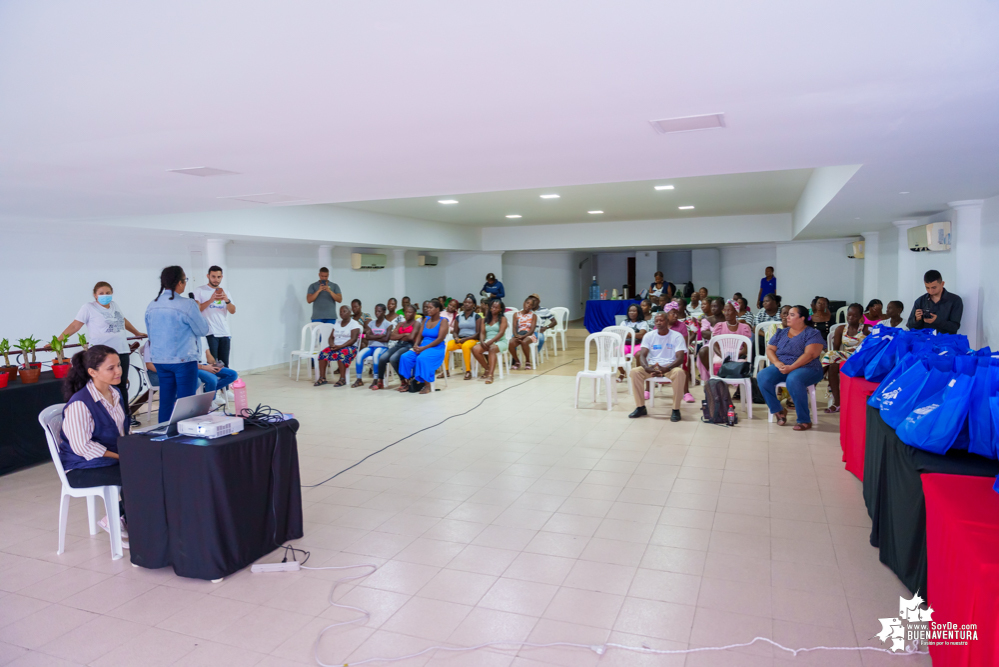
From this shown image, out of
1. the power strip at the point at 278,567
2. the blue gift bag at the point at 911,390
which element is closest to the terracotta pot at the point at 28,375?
the power strip at the point at 278,567

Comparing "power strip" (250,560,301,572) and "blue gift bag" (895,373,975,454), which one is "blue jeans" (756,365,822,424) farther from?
"power strip" (250,560,301,572)

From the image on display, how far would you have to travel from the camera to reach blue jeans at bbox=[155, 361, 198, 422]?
4.92 m

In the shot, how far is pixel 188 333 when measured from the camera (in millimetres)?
4910

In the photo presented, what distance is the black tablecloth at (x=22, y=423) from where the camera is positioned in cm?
505

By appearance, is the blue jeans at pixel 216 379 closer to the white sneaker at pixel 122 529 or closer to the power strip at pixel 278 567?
the white sneaker at pixel 122 529

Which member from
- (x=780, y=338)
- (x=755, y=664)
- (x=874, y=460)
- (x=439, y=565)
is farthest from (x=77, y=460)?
(x=780, y=338)

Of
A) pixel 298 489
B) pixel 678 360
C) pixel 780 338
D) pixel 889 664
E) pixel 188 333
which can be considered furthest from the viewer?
pixel 678 360

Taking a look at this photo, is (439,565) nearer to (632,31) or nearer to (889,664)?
(889,664)

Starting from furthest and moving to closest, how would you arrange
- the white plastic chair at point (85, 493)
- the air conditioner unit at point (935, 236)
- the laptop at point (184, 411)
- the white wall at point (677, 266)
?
the white wall at point (677, 266)
the air conditioner unit at point (935, 236)
the white plastic chair at point (85, 493)
the laptop at point (184, 411)

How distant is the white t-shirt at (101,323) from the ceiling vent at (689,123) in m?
5.33

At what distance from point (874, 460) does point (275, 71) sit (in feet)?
11.8

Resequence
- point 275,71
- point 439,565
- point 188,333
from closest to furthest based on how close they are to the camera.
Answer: point 275,71
point 439,565
point 188,333

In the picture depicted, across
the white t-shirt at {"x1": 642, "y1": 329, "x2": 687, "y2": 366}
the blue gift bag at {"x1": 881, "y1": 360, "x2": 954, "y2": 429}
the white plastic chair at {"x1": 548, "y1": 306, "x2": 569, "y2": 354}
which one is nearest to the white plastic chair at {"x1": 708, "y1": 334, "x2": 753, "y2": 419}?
the white t-shirt at {"x1": 642, "y1": 329, "x2": 687, "y2": 366}

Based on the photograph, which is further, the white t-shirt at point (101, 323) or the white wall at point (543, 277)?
the white wall at point (543, 277)
